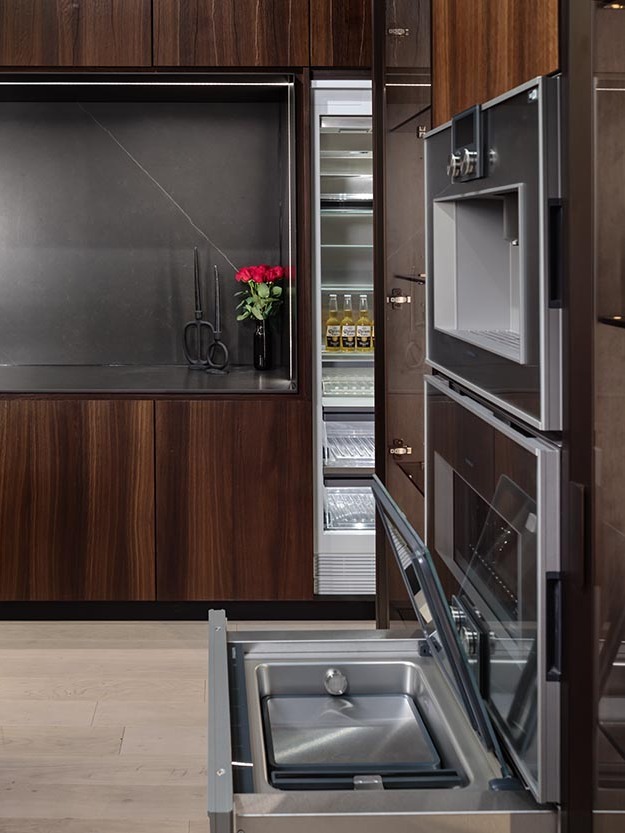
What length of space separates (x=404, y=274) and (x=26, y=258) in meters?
2.57

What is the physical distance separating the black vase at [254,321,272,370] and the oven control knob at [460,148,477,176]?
9.24ft

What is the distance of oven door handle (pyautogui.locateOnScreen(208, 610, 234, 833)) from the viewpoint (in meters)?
1.05

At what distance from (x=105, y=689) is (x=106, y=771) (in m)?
0.54

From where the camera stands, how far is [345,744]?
1.38m

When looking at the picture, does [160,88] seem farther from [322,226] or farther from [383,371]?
[383,371]

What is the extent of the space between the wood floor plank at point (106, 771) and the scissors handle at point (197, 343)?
5.82 feet

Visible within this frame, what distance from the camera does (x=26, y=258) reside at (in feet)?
13.9

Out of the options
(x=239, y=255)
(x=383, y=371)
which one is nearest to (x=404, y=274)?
(x=383, y=371)

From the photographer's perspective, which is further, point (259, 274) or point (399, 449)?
point (259, 274)

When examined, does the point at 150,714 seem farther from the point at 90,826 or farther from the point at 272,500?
the point at 272,500

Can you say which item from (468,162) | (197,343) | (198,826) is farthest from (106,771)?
(468,162)

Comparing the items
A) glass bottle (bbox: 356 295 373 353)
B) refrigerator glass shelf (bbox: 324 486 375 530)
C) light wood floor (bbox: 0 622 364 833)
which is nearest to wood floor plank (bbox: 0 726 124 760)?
light wood floor (bbox: 0 622 364 833)

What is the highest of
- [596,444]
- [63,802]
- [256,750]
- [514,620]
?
[596,444]

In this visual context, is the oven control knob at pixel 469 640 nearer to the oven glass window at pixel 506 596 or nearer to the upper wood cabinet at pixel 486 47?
the oven glass window at pixel 506 596
